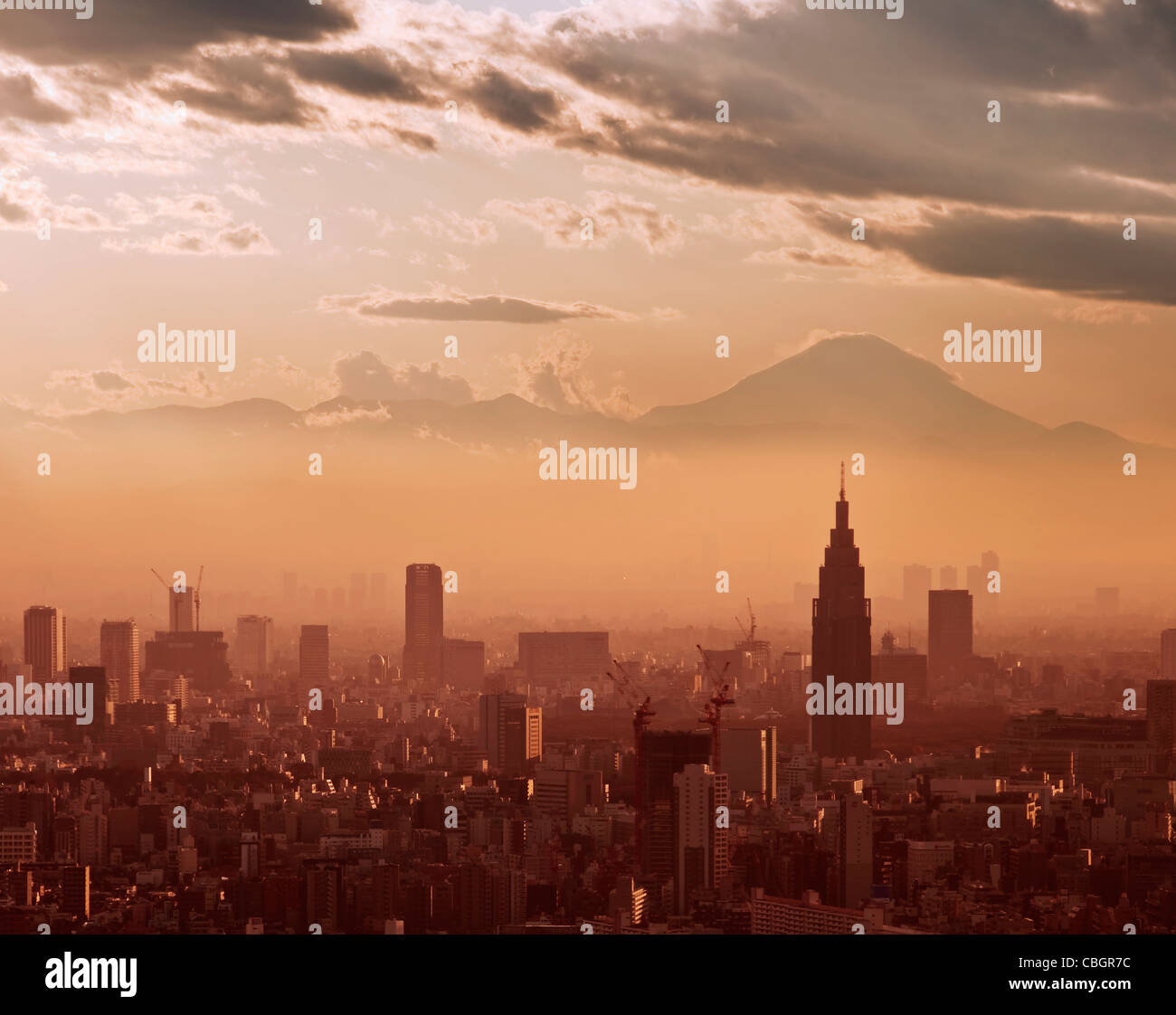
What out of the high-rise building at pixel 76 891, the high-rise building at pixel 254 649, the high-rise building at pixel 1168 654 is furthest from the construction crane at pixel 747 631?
A: the high-rise building at pixel 76 891

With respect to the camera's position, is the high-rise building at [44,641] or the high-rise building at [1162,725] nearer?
the high-rise building at [1162,725]

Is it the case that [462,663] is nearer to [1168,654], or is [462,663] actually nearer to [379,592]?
[379,592]

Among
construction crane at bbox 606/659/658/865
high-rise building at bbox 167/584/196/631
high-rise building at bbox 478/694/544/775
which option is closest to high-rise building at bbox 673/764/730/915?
construction crane at bbox 606/659/658/865

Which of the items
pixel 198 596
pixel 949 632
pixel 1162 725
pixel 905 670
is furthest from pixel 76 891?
pixel 1162 725

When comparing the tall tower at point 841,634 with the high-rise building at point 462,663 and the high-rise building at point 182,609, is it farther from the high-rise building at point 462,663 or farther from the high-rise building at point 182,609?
the high-rise building at point 182,609

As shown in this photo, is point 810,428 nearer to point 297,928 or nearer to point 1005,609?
point 1005,609

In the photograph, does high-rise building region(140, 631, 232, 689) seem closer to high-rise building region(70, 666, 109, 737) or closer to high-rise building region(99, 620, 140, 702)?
high-rise building region(99, 620, 140, 702)
